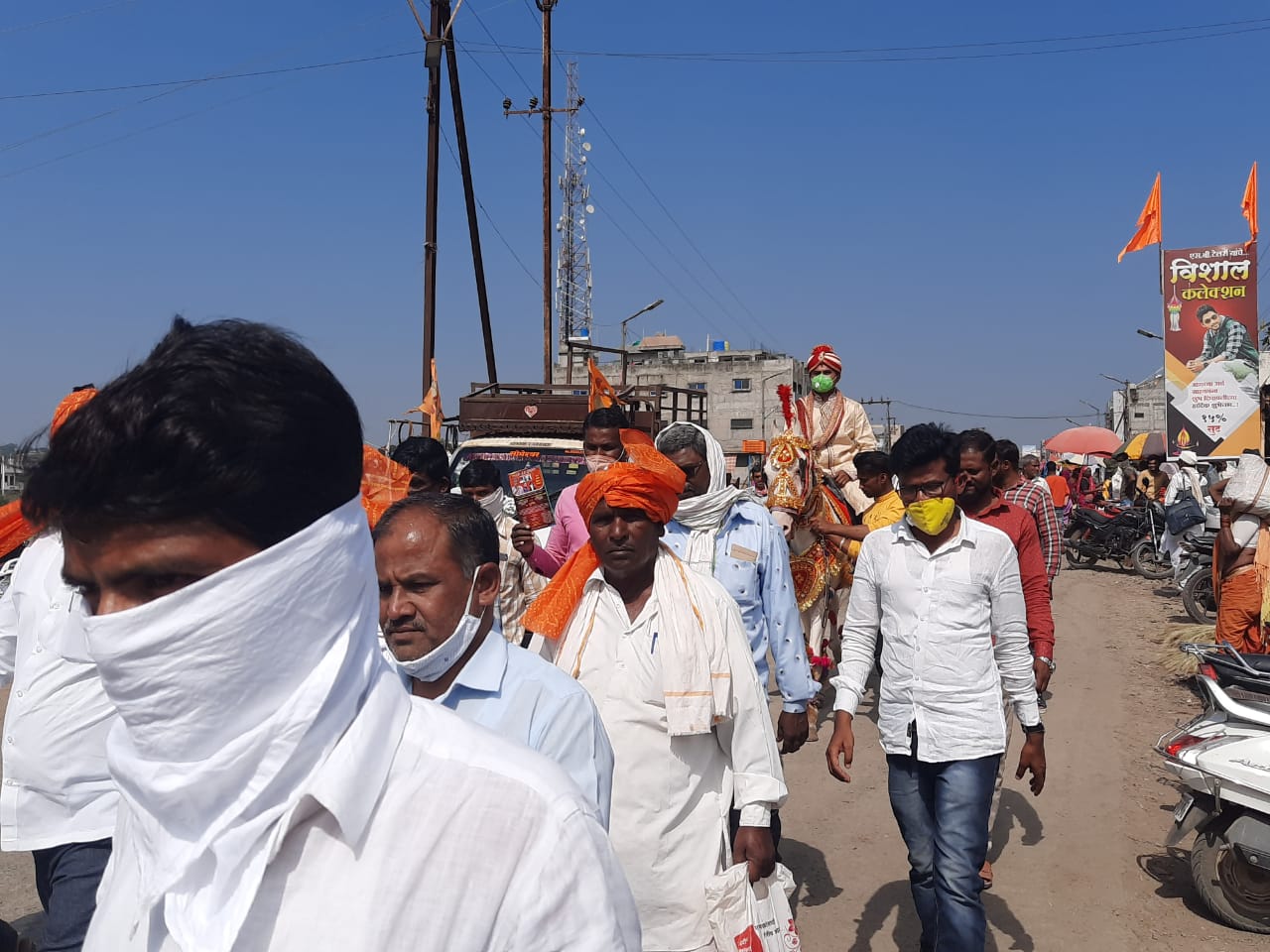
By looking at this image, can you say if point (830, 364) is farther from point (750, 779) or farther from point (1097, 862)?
point (750, 779)

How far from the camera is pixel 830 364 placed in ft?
29.3

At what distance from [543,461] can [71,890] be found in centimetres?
828

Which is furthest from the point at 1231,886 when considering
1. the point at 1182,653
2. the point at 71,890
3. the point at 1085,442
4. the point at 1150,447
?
the point at 1085,442

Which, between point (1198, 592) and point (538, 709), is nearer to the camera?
point (538, 709)

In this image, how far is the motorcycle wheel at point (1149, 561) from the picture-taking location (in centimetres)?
1894

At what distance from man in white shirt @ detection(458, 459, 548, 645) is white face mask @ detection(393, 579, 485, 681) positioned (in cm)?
246

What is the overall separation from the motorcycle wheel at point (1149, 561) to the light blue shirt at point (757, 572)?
1647 centimetres

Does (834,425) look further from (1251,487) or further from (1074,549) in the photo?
(1074,549)

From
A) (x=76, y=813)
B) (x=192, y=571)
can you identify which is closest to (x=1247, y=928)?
(x=76, y=813)

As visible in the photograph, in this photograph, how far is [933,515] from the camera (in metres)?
4.06

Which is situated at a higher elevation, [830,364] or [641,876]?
[830,364]

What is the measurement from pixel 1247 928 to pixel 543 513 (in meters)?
3.87

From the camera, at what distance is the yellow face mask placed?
4062mm

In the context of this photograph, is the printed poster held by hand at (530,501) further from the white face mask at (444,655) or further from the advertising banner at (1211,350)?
the advertising banner at (1211,350)
